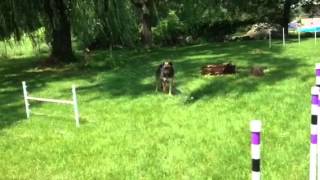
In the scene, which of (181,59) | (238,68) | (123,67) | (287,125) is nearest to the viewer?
(287,125)

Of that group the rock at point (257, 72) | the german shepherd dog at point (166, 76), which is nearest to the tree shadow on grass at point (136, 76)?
the rock at point (257, 72)

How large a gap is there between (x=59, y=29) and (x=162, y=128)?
13.7m

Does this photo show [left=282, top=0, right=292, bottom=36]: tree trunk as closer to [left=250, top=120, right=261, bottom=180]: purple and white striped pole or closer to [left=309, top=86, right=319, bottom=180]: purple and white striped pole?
[left=309, top=86, right=319, bottom=180]: purple and white striped pole

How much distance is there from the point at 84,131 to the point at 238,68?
8.99 metres

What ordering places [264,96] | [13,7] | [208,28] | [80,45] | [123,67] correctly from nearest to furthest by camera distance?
[264,96] → [13,7] → [123,67] → [80,45] → [208,28]

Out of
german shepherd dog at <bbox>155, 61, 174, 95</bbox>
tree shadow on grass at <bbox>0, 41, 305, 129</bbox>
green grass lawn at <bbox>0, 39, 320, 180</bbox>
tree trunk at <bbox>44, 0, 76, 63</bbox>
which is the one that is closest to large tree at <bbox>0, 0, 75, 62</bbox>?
tree trunk at <bbox>44, 0, 76, 63</bbox>

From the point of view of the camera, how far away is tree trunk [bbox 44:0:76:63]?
22105mm

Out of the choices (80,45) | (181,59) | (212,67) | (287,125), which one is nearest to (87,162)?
(287,125)

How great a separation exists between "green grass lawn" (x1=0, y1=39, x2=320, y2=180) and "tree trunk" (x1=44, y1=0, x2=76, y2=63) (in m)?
3.99

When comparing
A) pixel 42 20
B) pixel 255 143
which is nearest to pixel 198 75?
pixel 42 20

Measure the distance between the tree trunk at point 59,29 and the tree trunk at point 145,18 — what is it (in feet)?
31.9

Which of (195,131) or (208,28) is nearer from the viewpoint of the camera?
(195,131)

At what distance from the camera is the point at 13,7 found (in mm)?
20641

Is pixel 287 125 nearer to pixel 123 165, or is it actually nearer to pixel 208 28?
pixel 123 165
